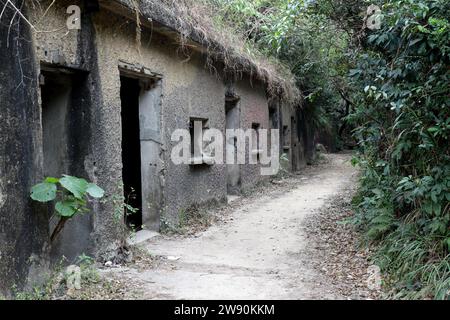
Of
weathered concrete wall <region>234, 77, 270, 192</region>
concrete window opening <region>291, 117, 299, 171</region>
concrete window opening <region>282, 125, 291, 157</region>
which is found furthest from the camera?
concrete window opening <region>291, 117, 299, 171</region>

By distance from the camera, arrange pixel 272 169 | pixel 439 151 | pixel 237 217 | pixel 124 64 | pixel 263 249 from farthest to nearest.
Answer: pixel 272 169, pixel 237 217, pixel 263 249, pixel 124 64, pixel 439 151

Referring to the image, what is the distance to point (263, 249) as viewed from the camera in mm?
5852

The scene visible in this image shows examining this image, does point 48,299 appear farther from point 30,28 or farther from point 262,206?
point 262,206

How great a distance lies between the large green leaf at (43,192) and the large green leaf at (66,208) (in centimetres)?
22

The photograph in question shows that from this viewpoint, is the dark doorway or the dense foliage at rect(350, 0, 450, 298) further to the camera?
the dark doorway

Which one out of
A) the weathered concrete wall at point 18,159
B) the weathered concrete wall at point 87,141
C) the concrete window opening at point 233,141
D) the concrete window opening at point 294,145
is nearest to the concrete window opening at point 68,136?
the weathered concrete wall at point 87,141

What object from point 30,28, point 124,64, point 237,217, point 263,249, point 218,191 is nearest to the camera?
point 30,28

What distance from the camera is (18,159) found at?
3.70 m

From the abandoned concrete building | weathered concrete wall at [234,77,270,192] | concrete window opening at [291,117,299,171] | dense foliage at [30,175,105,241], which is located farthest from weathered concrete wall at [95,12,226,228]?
concrete window opening at [291,117,299,171]

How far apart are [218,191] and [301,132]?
8765mm

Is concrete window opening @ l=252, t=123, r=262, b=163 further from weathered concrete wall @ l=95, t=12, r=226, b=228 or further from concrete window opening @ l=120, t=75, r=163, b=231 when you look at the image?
concrete window opening @ l=120, t=75, r=163, b=231

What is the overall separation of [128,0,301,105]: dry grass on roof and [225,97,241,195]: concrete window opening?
0.72 meters

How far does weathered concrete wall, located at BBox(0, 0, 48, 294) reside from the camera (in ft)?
11.6
